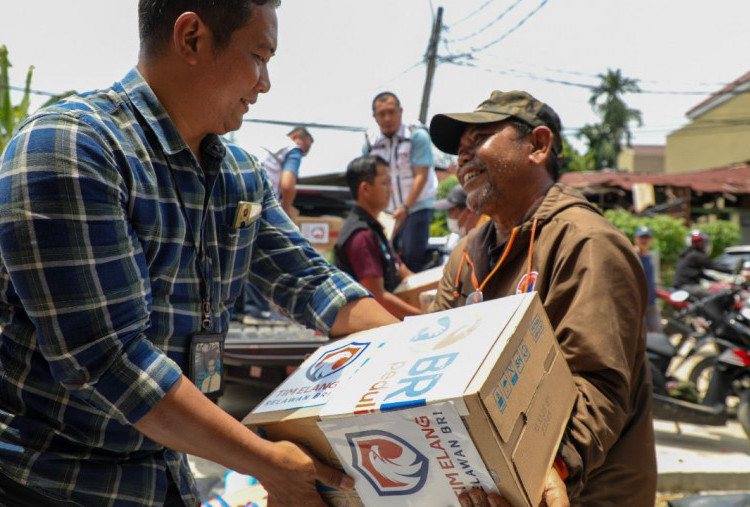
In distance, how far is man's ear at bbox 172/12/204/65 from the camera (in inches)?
62.7

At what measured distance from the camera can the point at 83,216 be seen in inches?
53.6

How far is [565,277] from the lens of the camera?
75.5 inches

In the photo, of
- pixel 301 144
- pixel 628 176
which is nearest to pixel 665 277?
pixel 301 144

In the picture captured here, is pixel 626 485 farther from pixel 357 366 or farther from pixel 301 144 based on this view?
pixel 301 144

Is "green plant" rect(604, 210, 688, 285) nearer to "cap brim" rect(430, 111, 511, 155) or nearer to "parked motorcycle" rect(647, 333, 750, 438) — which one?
"parked motorcycle" rect(647, 333, 750, 438)

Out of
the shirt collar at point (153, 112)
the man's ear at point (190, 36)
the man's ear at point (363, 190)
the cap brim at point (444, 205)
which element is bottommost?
the cap brim at point (444, 205)

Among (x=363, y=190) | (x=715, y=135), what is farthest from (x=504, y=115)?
(x=715, y=135)

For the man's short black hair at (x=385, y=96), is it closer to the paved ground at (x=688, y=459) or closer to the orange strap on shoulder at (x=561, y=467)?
the paved ground at (x=688, y=459)

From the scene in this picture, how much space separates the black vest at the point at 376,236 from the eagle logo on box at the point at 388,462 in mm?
2988

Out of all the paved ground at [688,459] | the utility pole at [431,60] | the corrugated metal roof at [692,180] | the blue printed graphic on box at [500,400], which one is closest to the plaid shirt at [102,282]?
the blue printed graphic on box at [500,400]

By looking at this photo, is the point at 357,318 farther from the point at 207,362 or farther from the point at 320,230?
the point at 320,230

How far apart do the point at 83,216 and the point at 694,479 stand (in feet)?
16.2

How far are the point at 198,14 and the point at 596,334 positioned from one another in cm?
127

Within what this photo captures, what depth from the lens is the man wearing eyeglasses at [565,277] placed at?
176 centimetres
